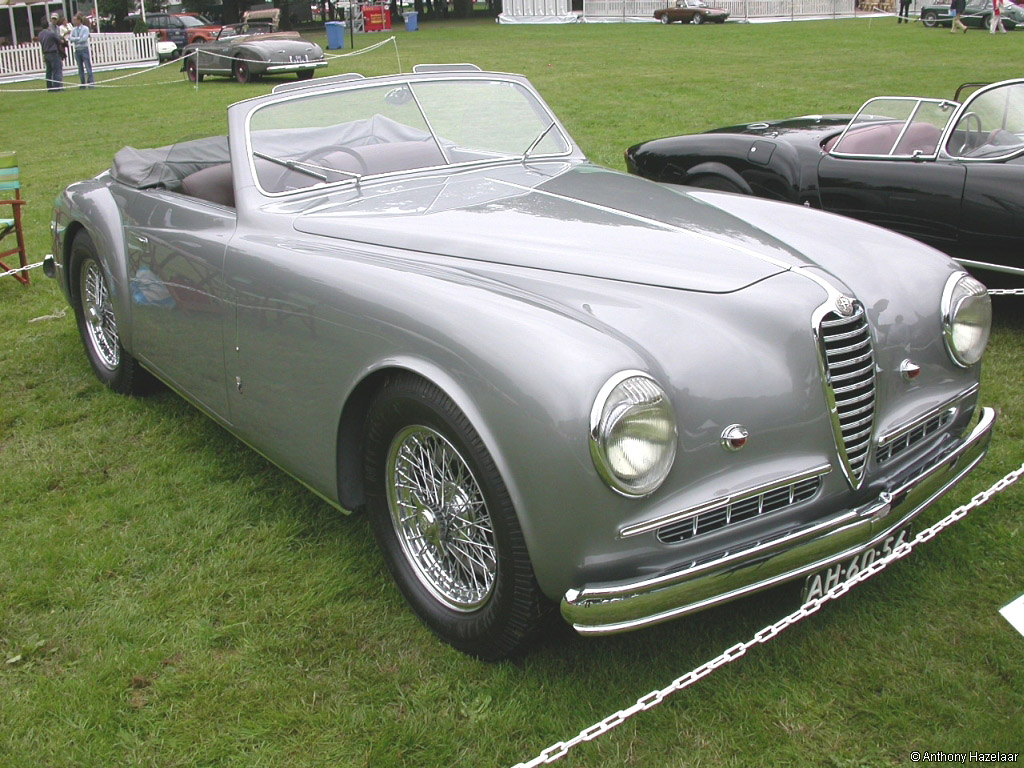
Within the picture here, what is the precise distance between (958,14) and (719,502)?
3290 centimetres

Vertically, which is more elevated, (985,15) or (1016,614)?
(985,15)

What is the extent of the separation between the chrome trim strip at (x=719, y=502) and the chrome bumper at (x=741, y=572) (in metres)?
0.12

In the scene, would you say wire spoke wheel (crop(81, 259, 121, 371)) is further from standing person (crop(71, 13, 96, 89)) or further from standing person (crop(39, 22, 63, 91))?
standing person (crop(71, 13, 96, 89))

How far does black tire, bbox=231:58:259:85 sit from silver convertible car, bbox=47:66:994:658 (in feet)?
67.0

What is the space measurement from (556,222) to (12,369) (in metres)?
3.66

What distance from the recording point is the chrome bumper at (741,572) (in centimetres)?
230

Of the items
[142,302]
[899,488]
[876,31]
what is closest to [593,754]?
[899,488]

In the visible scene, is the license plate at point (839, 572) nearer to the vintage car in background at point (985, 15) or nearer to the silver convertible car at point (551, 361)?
the silver convertible car at point (551, 361)

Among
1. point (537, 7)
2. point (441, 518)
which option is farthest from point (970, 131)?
point (537, 7)

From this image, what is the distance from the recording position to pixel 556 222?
322 centimetres

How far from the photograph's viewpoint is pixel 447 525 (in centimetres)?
278

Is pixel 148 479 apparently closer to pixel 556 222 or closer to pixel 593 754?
pixel 556 222

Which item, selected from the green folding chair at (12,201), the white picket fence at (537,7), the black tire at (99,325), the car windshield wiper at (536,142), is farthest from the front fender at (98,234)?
the white picket fence at (537,7)

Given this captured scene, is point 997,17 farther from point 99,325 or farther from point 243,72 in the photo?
point 99,325
